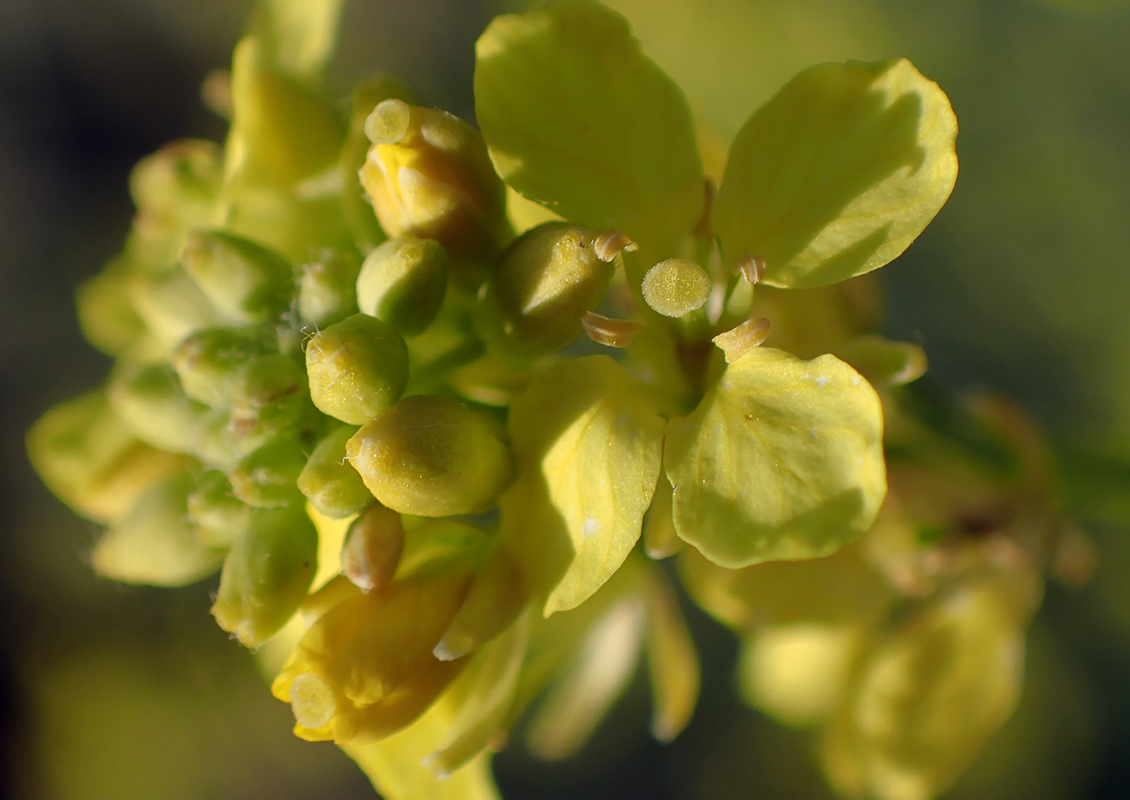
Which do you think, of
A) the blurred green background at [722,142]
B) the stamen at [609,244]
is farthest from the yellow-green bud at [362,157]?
the blurred green background at [722,142]

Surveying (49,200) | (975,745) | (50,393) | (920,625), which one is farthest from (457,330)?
(49,200)

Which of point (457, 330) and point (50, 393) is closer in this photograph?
point (457, 330)

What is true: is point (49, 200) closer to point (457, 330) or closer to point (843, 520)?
point (457, 330)

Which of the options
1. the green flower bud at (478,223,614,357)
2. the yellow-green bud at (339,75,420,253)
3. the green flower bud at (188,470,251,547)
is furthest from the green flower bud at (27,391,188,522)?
the green flower bud at (478,223,614,357)

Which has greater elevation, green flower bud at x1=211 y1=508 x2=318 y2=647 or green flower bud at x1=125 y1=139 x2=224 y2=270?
green flower bud at x1=125 y1=139 x2=224 y2=270

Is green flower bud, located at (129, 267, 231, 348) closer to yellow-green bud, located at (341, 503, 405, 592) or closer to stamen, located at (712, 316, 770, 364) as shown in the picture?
yellow-green bud, located at (341, 503, 405, 592)

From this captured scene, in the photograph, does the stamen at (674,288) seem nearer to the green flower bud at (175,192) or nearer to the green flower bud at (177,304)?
the green flower bud at (177,304)

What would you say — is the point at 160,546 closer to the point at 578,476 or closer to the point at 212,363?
the point at 212,363
